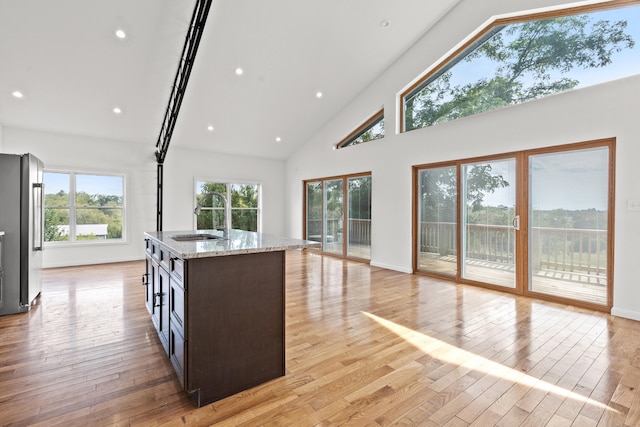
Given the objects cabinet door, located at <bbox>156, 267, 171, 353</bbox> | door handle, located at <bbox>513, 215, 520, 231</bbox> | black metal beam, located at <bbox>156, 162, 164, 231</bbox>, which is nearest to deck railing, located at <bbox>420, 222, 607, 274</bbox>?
door handle, located at <bbox>513, 215, 520, 231</bbox>

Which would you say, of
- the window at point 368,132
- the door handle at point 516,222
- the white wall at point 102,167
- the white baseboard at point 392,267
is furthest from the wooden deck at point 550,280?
the white wall at point 102,167

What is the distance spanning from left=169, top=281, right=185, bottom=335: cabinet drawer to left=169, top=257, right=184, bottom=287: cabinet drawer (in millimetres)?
65

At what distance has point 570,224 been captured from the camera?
12.7 feet

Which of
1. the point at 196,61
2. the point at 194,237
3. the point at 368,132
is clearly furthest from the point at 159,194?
the point at 368,132

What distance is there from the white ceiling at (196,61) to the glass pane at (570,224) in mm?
2949

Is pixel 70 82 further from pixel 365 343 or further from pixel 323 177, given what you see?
pixel 365 343

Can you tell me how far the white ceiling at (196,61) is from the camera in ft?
12.5

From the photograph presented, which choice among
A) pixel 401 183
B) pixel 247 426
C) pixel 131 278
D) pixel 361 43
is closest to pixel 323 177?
pixel 401 183

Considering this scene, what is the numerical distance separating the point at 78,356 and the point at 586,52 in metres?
6.19

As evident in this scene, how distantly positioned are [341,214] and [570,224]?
436cm

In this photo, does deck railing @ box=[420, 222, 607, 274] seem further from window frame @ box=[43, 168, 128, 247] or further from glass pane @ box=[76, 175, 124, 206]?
window frame @ box=[43, 168, 128, 247]

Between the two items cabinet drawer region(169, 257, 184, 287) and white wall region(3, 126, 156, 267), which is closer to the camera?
cabinet drawer region(169, 257, 184, 287)

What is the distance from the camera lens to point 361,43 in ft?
16.6

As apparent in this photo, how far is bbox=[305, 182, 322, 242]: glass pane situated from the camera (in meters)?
8.02
